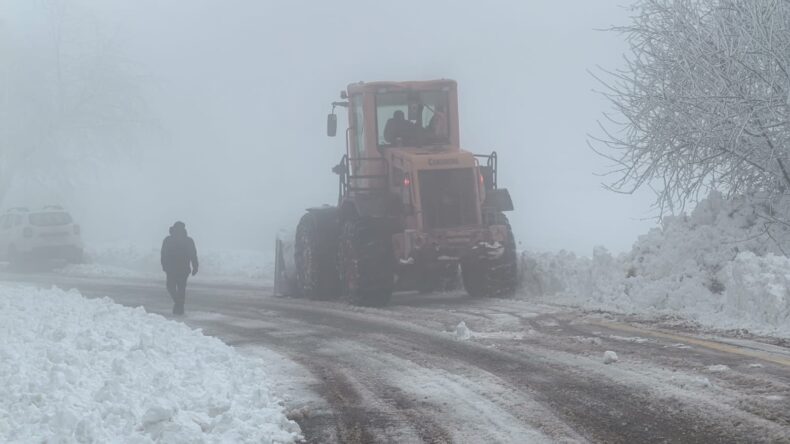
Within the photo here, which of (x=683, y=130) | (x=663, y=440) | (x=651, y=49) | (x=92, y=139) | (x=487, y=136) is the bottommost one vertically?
(x=663, y=440)

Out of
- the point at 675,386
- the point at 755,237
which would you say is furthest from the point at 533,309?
the point at 675,386

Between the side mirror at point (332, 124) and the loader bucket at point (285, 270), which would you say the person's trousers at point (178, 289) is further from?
the side mirror at point (332, 124)

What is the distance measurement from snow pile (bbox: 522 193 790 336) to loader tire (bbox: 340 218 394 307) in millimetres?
2439

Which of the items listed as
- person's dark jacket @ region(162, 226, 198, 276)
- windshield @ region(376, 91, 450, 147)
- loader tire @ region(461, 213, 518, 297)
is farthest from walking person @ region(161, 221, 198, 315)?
loader tire @ region(461, 213, 518, 297)

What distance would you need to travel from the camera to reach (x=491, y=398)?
6.91 meters

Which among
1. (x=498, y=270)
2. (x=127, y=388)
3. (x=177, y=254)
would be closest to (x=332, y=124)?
(x=177, y=254)

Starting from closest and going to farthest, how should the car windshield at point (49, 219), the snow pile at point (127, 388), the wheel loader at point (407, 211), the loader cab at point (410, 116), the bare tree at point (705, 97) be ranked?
the snow pile at point (127, 388) → the bare tree at point (705, 97) → the wheel loader at point (407, 211) → the loader cab at point (410, 116) → the car windshield at point (49, 219)

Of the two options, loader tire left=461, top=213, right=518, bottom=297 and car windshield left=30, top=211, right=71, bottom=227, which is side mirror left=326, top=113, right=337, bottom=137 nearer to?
loader tire left=461, top=213, right=518, bottom=297

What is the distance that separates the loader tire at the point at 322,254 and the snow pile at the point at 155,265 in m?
7.27

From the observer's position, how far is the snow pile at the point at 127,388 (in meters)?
5.46

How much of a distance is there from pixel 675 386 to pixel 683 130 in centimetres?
686

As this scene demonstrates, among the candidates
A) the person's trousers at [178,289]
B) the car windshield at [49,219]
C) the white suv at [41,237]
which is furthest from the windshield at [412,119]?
the car windshield at [49,219]

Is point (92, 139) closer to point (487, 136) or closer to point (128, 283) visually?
point (128, 283)

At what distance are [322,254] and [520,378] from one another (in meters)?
8.54
